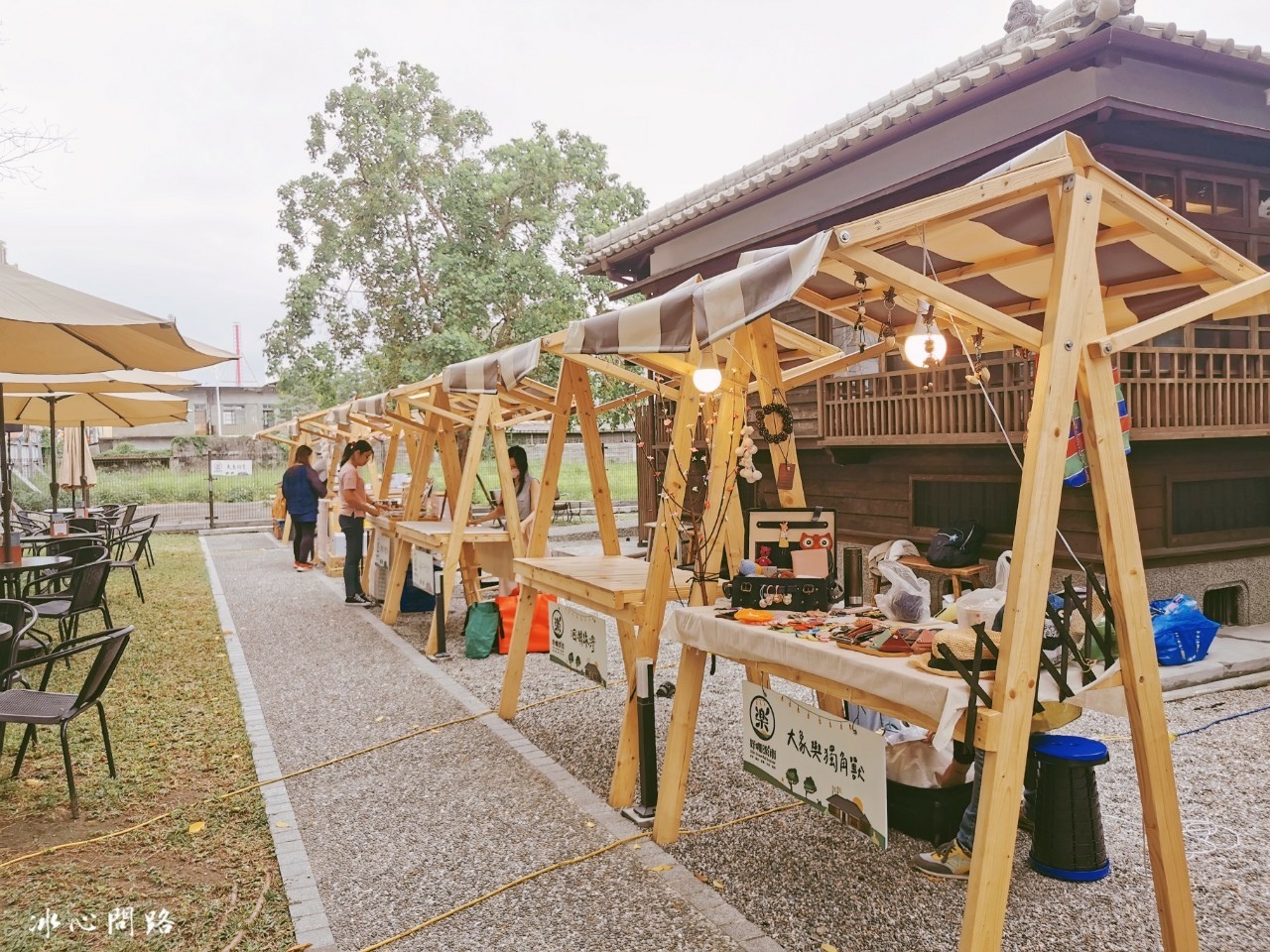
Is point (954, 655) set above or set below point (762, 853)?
above

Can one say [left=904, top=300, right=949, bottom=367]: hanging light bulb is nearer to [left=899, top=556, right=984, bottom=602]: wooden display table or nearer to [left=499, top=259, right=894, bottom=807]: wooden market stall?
[left=499, top=259, right=894, bottom=807]: wooden market stall

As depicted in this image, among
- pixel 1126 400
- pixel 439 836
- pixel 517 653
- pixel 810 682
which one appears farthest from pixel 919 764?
pixel 1126 400

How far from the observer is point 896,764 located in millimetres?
3777

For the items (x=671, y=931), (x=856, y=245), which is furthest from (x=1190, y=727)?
(x=856, y=245)

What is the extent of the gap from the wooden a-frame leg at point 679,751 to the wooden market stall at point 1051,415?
63cm

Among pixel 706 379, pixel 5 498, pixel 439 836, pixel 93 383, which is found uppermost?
pixel 93 383

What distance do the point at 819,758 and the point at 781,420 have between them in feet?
5.70

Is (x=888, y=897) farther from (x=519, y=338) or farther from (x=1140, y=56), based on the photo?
(x=519, y=338)

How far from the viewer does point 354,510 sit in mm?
10562

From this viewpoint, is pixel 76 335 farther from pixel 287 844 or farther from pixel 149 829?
pixel 287 844

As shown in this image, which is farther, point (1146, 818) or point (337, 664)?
point (337, 664)

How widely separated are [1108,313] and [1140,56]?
4.46 metres

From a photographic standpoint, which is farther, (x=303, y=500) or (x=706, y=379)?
(x=303, y=500)

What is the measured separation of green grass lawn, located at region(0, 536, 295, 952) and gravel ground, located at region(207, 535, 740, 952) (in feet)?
0.90
